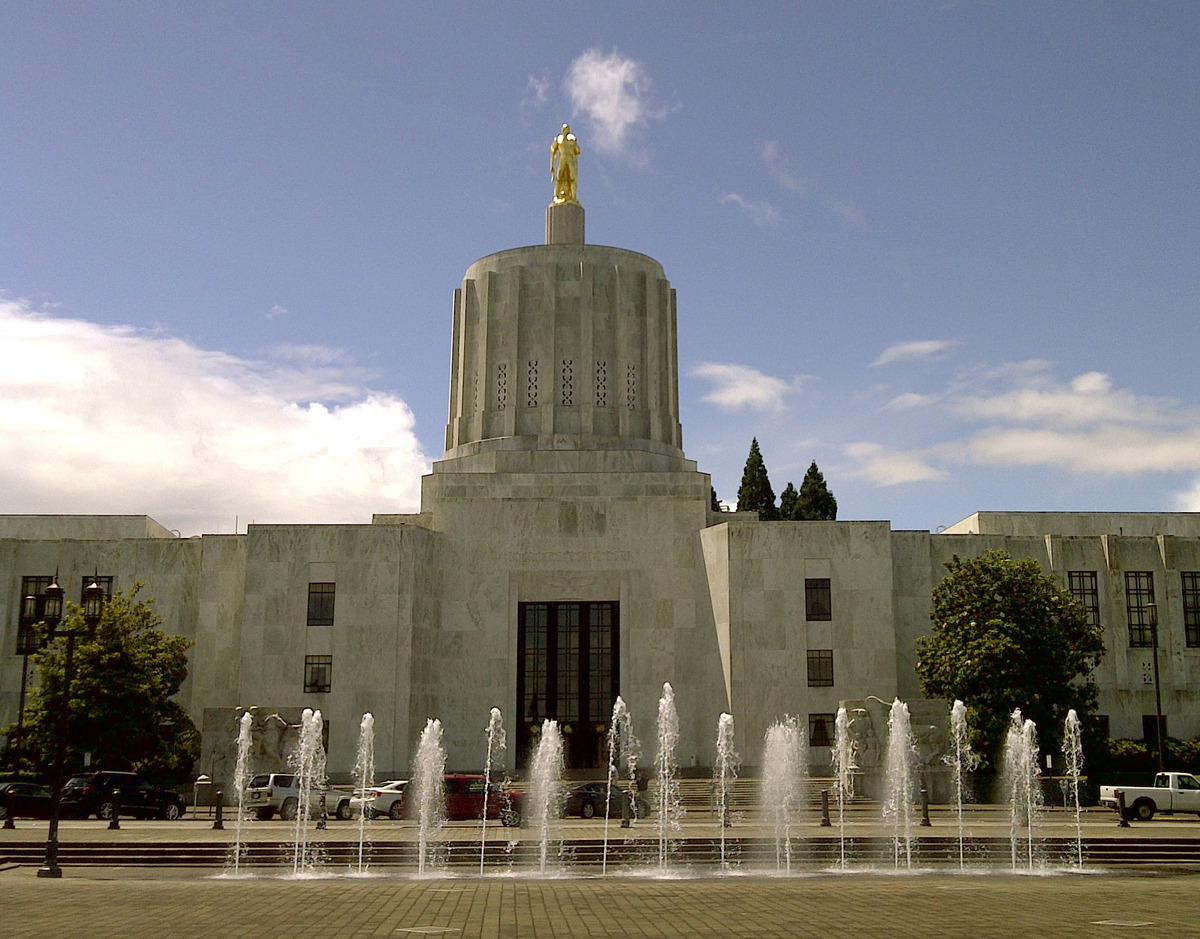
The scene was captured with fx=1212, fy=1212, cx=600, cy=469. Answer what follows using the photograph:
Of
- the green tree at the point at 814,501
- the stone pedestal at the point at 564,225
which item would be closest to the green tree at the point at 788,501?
the green tree at the point at 814,501

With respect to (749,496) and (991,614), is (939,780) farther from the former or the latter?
(749,496)

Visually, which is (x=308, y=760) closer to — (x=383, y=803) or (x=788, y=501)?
(x=383, y=803)

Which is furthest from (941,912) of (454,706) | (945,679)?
Answer: (454,706)

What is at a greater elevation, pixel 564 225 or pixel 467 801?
pixel 564 225

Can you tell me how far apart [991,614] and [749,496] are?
105 feet

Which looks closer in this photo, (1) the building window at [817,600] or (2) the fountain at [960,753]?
(2) the fountain at [960,753]

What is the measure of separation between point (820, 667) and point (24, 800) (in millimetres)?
23480

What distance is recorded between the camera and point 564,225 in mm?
47500

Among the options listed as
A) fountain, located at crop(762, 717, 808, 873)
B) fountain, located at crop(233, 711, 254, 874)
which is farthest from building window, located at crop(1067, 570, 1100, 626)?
fountain, located at crop(233, 711, 254, 874)

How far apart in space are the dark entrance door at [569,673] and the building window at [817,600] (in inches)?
257

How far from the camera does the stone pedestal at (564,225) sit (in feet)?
156

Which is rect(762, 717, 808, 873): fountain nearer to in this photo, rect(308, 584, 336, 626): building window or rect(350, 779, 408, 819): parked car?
rect(350, 779, 408, 819): parked car

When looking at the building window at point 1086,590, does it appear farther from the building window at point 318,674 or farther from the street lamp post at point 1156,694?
the building window at point 318,674

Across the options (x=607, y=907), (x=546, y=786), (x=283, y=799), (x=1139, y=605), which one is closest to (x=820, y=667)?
(x=1139, y=605)
